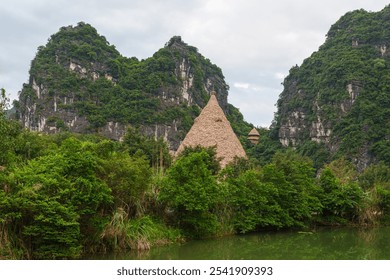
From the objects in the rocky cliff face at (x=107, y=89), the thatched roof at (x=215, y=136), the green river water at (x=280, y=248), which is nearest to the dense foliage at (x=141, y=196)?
the green river water at (x=280, y=248)

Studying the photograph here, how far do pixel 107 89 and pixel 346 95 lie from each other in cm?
2861

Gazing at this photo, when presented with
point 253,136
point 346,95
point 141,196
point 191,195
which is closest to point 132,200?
point 141,196

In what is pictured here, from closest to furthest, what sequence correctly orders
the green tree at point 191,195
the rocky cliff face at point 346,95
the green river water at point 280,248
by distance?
the green river water at point 280,248 → the green tree at point 191,195 → the rocky cliff face at point 346,95

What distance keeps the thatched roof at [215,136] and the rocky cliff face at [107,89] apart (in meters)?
23.4

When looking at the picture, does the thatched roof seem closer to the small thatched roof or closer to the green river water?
the green river water

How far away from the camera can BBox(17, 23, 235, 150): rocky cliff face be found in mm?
53844

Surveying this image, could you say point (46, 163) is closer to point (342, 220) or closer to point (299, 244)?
point (299, 244)

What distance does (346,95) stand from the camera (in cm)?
5194

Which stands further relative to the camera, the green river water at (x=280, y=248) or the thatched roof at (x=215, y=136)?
the thatched roof at (x=215, y=136)

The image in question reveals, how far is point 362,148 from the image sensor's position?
149 ft

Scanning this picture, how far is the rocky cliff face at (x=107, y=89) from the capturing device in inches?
2120

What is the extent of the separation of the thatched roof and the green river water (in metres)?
8.88

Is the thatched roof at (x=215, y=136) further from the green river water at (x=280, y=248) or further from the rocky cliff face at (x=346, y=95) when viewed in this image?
the rocky cliff face at (x=346, y=95)

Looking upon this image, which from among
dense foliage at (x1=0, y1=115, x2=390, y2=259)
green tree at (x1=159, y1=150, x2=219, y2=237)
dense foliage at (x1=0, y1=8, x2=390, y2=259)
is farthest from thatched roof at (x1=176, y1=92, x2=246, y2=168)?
green tree at (x1=159, y1=150, x2=219, y2=237)
